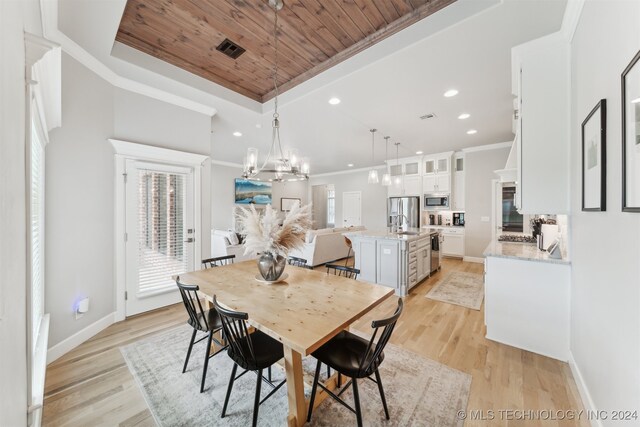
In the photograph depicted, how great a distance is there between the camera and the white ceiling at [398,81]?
6.52 feet

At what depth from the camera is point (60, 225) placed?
2.34 metres

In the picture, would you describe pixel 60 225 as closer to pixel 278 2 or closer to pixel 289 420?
pixel 289 420

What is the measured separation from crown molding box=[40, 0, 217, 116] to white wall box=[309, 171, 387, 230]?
5881 mm

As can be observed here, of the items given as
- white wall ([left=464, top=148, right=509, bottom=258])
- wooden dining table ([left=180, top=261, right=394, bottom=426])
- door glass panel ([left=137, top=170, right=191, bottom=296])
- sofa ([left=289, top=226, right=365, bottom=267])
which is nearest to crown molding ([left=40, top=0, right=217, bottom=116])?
door glass panel ([left=137, top=170, right=191, bottom=296])

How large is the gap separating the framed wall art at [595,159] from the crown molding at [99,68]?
3.58 meters

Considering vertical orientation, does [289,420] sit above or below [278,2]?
below

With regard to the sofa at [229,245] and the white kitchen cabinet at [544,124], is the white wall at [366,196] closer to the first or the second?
the sofa at [229,245]

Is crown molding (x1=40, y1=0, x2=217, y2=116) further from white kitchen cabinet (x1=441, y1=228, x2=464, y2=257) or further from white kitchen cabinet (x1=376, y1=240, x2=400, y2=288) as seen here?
white kitchen cabinet (x1=441, y1=228, x2=464, y2=257)

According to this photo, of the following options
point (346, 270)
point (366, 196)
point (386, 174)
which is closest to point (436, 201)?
point (366, 196)

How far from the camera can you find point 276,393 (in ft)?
6.05

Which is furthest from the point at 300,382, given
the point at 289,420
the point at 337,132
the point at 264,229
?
the point at 337,132

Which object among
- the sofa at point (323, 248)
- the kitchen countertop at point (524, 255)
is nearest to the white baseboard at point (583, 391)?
the kitchen countertop at point (524, 255)

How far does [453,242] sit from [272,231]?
234 inches
